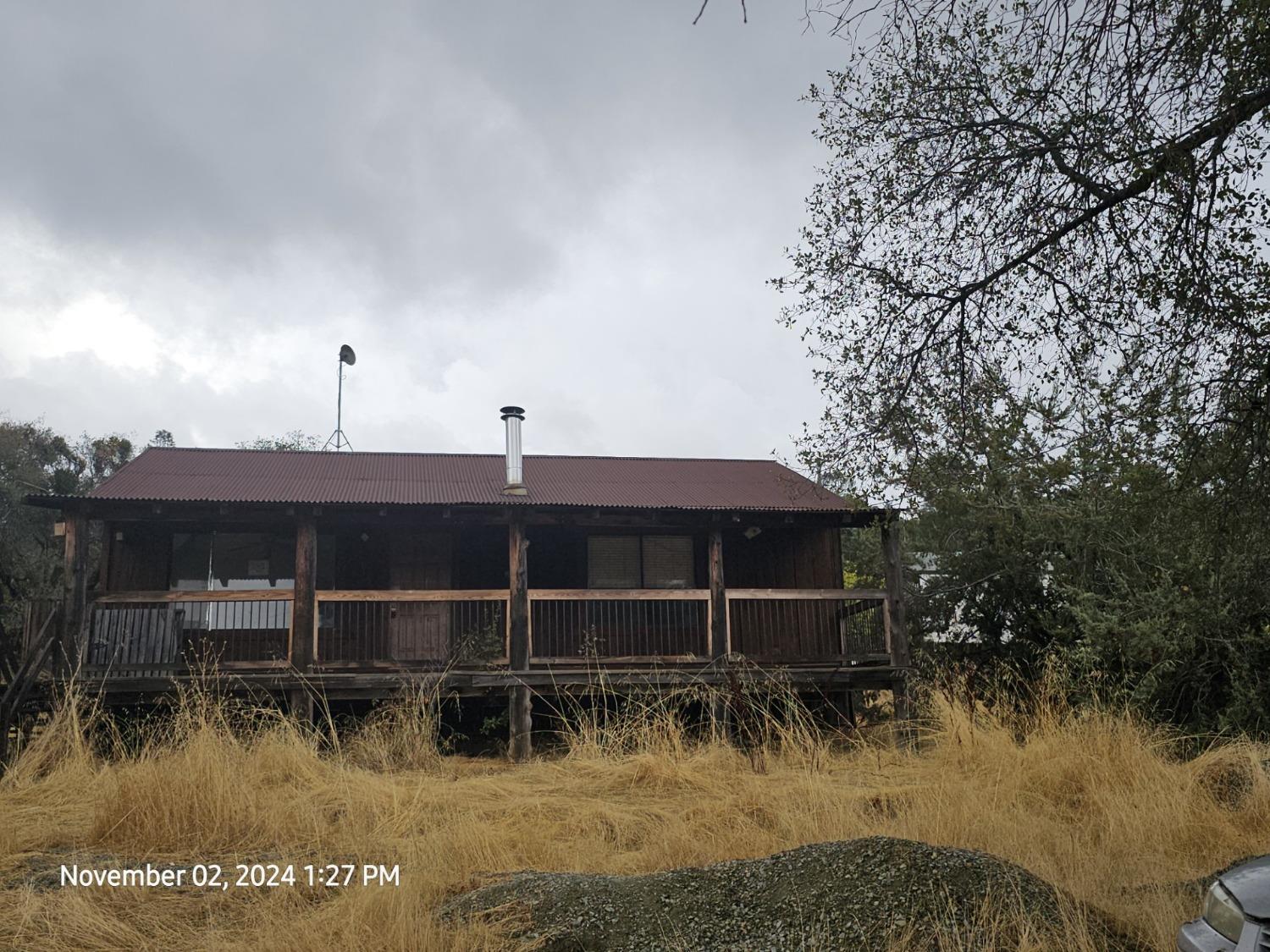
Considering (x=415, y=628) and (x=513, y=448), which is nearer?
(x=415, y=628)

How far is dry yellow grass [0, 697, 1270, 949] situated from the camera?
5.87 metres

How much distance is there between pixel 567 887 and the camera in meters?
5.82

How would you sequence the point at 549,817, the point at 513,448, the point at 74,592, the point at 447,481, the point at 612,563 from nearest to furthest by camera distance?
1. the point at 549,817
2. the point at 74,592
3. the point at 513,448
4. the point at 447,481
5. the point at 612,563

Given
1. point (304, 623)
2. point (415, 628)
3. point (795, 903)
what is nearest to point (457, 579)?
point (415, 628)

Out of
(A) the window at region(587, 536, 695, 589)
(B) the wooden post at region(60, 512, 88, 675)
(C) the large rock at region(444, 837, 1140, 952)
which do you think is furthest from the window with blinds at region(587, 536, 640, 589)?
(C) the large rock at region(444, 837, 1140, 952)

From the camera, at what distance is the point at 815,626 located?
16844 millimetres

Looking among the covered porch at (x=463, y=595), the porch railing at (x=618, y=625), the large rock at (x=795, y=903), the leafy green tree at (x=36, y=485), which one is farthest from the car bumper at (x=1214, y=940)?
the leafy green tree at (x=36, y=485)

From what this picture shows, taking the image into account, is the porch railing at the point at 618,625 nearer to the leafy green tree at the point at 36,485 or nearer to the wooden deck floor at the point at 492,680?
the wooden deck floor at the point at 492,680

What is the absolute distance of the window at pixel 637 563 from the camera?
1788 centimetres

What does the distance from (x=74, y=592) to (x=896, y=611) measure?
10.9m

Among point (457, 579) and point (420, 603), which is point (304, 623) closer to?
point (420, 603)

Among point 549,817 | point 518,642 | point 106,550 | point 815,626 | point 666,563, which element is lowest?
point 549,817

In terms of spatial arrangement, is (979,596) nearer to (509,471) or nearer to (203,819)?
(509,471)

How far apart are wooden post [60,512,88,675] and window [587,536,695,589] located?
285 inches
